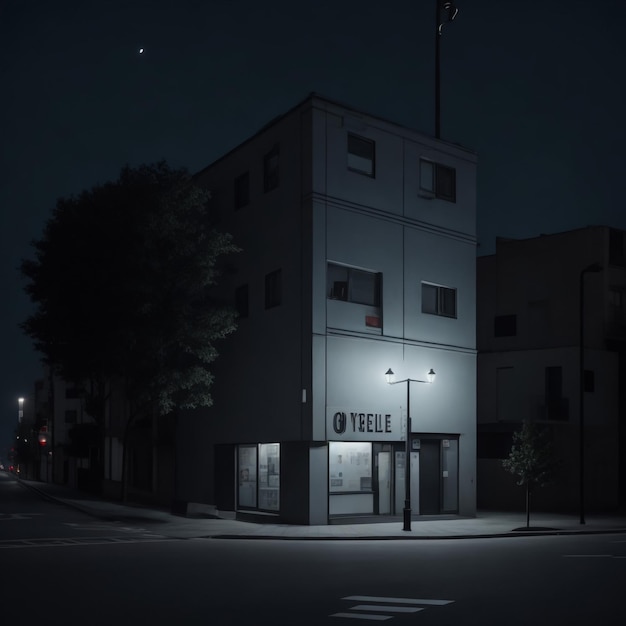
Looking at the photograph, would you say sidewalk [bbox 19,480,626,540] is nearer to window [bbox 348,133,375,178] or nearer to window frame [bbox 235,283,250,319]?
window frame [bbox 235,283,250,319]

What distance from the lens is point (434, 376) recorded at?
30922mm

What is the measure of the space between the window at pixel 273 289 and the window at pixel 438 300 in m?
5.43

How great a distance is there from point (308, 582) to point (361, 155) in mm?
19209

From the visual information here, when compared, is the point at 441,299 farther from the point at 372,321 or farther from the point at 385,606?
the point at 385,606

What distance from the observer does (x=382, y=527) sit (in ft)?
90.3

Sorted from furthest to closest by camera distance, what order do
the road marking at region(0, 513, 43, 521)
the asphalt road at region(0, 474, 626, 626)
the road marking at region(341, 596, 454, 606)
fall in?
the road marking at region(0, 513, 43, 521), the road marking at region(341, 596, 454, 606), the asphalt road at region(0, 474, 626, 626)

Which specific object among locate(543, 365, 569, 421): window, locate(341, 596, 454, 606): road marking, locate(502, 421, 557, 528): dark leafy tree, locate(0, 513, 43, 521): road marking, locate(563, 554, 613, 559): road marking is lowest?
locate(0, 513, 43, 521): road marking

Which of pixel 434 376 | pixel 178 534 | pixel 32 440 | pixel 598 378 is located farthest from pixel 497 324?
pixel 32 440

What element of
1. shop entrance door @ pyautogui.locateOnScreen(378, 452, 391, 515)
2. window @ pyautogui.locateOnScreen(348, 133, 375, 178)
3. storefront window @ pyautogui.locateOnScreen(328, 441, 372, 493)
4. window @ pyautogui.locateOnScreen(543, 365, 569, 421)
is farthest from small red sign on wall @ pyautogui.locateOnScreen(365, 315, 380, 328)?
window @ pyautogui.locateOnScreen(543, 365, 569, 421)

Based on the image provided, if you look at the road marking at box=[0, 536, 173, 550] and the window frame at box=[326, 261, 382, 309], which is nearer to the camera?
the road marking at box=[0, 536, 173, 550]

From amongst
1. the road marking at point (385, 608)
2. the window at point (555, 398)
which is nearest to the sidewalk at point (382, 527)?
the window at point (555, 398)

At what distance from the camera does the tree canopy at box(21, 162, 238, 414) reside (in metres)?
31.9

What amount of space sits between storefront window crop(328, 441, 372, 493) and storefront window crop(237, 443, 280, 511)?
2.22 meters

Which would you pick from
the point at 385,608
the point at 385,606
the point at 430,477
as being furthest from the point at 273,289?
the point at 385,608
